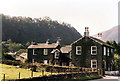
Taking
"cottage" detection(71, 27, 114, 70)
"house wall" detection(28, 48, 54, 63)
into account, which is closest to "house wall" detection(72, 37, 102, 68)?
"cottage" detection(71, 27, 114, 70)

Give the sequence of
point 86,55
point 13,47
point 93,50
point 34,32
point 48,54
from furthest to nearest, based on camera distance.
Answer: point 34,32 < point 13,47 < point 48,54 < point 86,55 < point 93,50

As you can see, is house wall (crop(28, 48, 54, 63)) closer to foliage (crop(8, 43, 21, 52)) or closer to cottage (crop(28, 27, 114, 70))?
cottage (crop(28, 27, 114, 70))

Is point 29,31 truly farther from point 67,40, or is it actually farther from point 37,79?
point 37,79

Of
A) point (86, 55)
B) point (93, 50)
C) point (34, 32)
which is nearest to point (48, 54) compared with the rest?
point (86, 55)

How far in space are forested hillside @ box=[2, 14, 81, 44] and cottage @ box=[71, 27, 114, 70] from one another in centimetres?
10860

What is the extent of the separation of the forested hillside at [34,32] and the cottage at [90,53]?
356ft

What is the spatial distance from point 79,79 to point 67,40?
138679 mm

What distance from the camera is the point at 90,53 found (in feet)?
149

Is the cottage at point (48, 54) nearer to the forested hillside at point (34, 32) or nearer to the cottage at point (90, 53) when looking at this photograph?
the cottage at point (90, 53)

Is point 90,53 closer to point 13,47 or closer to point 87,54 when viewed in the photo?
point 87,54

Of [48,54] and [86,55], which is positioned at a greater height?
[48,54]

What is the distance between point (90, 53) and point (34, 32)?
423 ft

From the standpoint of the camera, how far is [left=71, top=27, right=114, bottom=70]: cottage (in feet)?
145

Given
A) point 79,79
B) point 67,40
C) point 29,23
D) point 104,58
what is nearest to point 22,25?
point 29,23
